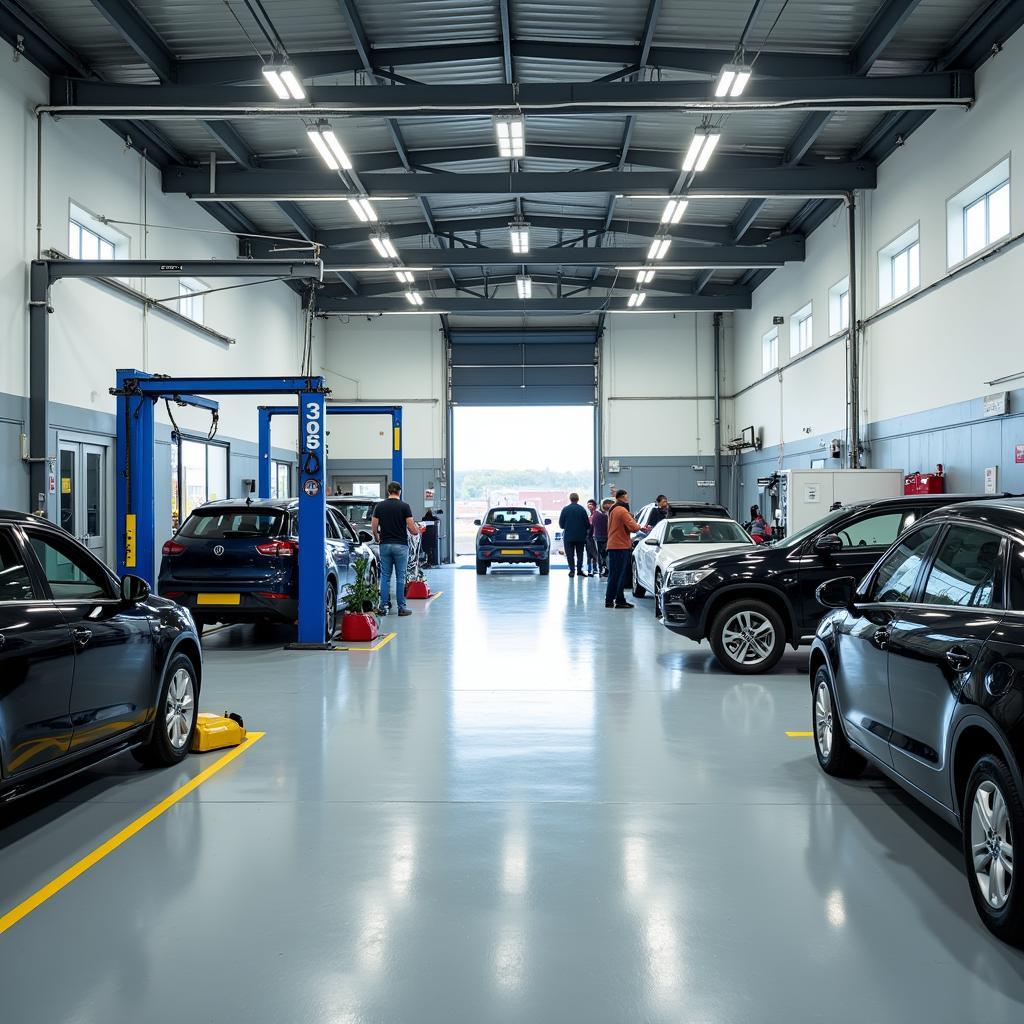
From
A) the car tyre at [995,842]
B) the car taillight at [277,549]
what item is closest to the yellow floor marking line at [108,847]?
the car tyre at [995,842]

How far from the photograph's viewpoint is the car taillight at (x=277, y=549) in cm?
953

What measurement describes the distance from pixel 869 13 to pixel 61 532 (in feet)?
35.2

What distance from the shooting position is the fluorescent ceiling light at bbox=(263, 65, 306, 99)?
32.0ft

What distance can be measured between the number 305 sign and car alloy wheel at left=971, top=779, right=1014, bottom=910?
7430 mm

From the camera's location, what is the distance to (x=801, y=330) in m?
20.2

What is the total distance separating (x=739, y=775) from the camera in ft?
16.8

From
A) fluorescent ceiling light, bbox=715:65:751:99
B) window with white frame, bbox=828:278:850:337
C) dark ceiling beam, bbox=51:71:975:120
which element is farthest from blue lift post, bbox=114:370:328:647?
window with white frame, bbox=828:278:850:337

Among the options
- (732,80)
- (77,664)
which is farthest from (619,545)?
(77,664)

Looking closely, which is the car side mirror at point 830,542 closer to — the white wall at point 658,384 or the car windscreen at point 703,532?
the car windscreen at point 703,532

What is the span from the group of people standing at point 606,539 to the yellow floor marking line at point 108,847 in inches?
317

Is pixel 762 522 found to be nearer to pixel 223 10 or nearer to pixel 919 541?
pixel 223 10

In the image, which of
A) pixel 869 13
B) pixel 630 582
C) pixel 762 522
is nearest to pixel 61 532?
pixel 869 13

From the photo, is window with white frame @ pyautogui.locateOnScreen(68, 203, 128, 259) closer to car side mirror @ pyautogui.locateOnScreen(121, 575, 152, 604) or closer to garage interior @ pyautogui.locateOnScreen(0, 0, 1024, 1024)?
garage interior @ pyautogui.locateOnScreen(0, 0, 1024, 1024)

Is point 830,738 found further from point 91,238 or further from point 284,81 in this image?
point 91,238
